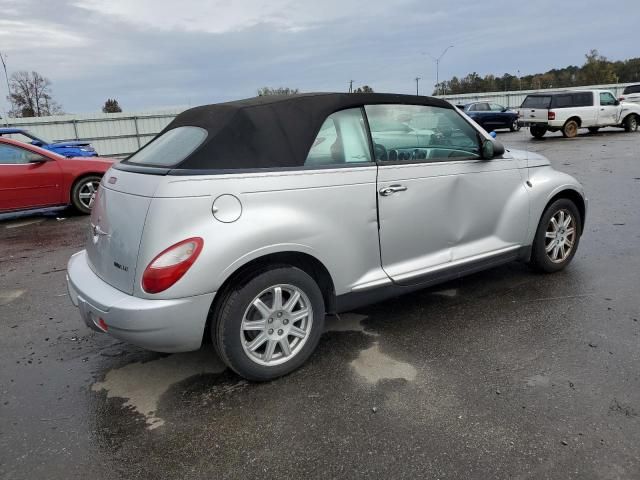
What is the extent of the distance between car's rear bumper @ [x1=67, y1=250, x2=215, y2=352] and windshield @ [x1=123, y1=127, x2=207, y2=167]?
0.83 metres

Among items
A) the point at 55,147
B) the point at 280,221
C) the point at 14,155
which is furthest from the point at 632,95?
the point at 280,221

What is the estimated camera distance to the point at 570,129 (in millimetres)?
19938

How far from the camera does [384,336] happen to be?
3748 millimetres

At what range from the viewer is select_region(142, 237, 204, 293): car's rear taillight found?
274cm

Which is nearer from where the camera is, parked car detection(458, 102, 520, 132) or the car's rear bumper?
the car's rear bumper

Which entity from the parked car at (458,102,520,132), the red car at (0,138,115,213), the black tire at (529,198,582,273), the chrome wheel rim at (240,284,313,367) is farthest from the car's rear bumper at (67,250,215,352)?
the parked car at (458,102,520,132)

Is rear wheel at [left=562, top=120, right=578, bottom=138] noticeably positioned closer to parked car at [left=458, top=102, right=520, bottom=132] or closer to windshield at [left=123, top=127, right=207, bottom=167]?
parked car at [left=458, top=102, right=520, bottom=132]

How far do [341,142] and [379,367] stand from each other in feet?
4.99

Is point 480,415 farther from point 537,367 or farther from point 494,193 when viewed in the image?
point 494,193

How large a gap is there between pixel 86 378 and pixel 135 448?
0.97 metres

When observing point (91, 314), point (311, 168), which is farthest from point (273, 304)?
point (91, 314)

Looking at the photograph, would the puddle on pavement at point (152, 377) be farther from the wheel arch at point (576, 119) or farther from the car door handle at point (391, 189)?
the wheel arch at point (576, 119)

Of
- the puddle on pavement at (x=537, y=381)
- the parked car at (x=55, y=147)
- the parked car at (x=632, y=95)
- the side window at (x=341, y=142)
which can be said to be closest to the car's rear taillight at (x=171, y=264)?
the side window at (x=341, y=142)

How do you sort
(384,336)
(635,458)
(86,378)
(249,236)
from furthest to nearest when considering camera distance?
(384,336)
(86,378)
(249,236)
(635,458)
